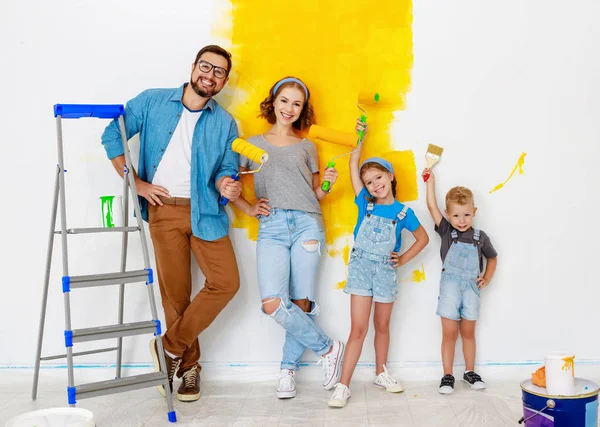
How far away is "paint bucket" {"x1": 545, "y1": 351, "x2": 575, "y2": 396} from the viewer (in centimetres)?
219

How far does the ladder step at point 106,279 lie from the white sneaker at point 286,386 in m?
0.80

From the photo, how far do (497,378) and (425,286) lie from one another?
Result: 0.58m

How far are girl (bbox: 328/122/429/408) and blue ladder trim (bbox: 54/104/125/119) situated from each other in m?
1.18

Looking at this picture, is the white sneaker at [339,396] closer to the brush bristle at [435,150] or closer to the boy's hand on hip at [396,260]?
the boy's hand on hip at [396,260]

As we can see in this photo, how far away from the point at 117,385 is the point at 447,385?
1.51 metres

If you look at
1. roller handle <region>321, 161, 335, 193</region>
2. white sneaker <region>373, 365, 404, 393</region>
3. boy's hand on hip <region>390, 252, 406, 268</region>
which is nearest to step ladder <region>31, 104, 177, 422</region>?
roller handle <region>321, 161, 335, 193</region>

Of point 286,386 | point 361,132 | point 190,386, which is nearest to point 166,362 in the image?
point 190,386

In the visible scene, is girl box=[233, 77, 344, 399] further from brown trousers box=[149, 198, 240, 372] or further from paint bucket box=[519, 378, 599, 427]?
paint bucket box=[519, 378, 599, 427]

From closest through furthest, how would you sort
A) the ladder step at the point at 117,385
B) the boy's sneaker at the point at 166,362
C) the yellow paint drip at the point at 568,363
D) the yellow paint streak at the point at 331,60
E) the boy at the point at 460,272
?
the yellow paint drip at the point at 568,363
the ladder step at the point at 117,385
the boy's sneaker at the point at 166,362
the boy at the point at 460,272
the yellow paint streak at the point at 331,60

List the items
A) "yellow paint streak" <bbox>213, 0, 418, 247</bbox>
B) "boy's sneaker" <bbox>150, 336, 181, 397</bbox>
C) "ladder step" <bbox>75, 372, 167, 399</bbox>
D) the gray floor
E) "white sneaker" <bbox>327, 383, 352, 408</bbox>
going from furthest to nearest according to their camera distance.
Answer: "yellow paint streak" <bbox>213, 0, 418, 247</bbox>, "boy's sneaker" <bbox>150, 336, 181, 397</bbox>, "white sneaker" <bbox>327, 383, 352, 408</bbox>, the gray floor, "ladder step" <bbox>75, 372, 167, 399</bbox>

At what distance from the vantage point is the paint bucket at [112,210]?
→ 3080 mm

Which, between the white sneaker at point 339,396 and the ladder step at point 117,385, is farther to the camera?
the white sneaker at point 339,396

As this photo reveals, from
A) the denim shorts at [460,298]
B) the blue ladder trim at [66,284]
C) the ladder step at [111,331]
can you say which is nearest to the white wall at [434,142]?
the denim shorts at [460,298]

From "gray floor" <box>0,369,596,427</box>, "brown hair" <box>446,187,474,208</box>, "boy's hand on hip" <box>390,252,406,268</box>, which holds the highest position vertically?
"brown hair" <box>446,187,474,208</box>
